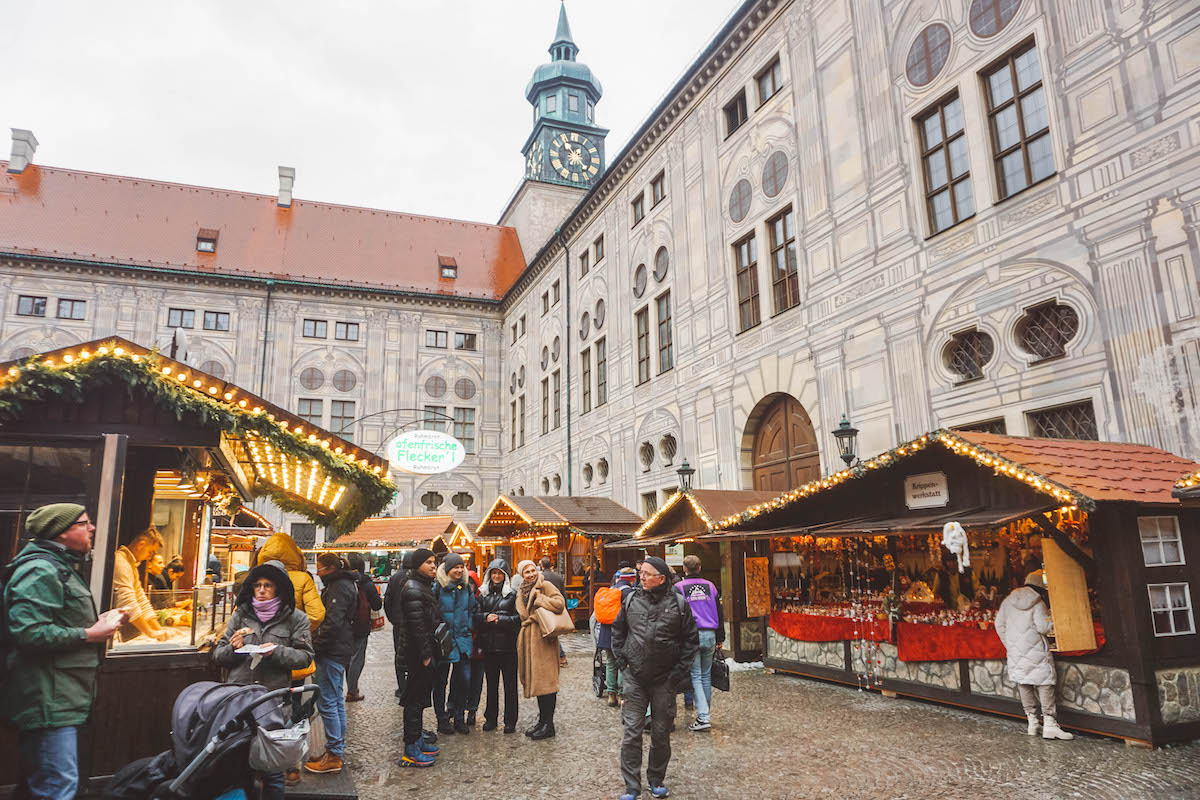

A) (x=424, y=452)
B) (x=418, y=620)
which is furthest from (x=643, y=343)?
(x=418, y=620)

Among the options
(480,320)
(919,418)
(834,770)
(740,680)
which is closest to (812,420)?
(919,418)

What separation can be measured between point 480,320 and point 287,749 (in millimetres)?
40198

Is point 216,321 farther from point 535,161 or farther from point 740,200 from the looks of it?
point 740,200

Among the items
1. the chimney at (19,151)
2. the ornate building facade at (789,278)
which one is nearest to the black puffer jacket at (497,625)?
the ornate building facade at (789,278)

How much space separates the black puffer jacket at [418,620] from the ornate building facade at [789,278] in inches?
376

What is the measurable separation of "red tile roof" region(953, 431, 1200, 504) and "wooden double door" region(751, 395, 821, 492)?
7787 mm

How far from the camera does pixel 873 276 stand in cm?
1558

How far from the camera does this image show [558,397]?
33.7m

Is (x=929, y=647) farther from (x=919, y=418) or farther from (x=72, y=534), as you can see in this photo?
(x=72, y=534)

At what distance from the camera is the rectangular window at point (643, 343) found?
25.4 meters

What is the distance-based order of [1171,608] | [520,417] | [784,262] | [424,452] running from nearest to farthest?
[1171,608] → [784,262] → [424,452] → [520,417]

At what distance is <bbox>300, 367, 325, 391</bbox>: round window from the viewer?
3975 cm

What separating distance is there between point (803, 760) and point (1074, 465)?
4.40m

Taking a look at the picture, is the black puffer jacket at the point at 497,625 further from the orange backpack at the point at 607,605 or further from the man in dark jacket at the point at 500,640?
the orange backpack at the point at 607,605
